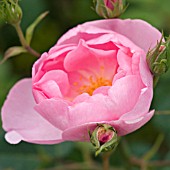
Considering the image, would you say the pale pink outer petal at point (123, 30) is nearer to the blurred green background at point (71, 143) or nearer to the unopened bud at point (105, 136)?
the unopened bud at point (105, 136)

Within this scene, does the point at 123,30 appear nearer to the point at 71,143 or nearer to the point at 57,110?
the point at 57,110

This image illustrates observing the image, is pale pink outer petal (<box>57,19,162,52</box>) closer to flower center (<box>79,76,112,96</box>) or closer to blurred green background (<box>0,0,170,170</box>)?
flower center (<box>79,76,112,96</box>)

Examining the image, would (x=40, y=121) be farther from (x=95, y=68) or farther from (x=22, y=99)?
(x=95, y=68)

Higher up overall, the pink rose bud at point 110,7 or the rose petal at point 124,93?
the pink rose bud at point 110,7

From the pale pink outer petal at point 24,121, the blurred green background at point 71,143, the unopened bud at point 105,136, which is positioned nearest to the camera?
the unopened bud at point 105,136

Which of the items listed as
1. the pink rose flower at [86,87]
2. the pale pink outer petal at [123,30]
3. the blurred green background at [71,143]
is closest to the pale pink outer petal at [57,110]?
Result: the pink rose flower at [86,87]

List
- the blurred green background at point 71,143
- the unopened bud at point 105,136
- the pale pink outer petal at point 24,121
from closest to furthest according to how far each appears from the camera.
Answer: the unopened bud at point 105,136, the pale pink outer petal at point 24,121, the blurred green background at point 71,143

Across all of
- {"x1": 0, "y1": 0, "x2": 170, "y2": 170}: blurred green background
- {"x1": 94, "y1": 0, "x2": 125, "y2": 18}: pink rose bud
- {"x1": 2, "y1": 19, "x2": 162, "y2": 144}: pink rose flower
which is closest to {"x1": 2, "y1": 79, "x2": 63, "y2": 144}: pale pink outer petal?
{"x1": 2, "y1": 19, "x2": 162, "y2": 144}: pink rose flower
